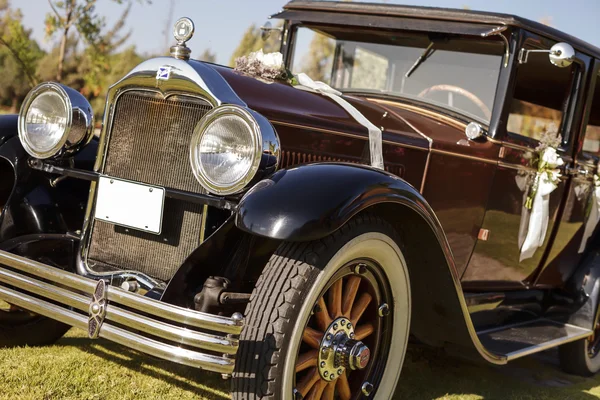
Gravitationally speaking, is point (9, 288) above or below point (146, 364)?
above

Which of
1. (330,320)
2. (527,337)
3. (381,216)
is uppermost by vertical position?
(381,216)

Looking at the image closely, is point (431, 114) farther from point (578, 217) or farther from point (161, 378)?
point (161, 378)

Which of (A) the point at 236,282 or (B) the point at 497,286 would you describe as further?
(B) the point at 497,286

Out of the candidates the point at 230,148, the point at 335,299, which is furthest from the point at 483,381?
the point at 230,148

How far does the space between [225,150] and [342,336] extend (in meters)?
0.74

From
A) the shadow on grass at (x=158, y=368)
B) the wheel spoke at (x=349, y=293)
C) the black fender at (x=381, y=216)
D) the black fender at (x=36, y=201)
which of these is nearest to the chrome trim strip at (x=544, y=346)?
the black fender at (x=381, y=216)

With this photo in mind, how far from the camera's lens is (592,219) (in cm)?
411

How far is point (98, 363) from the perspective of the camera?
292 centimetres

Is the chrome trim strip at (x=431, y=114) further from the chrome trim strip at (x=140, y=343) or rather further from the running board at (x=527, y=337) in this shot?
the chrome trim strip at (x=140, y=343)

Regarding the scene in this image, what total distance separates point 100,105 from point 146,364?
16754 mm

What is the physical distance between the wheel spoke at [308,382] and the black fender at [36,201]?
1.42m

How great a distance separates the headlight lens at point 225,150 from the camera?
2.15 m

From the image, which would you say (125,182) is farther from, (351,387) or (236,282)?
(351,387)

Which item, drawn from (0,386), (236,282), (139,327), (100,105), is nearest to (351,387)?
(236,282)
